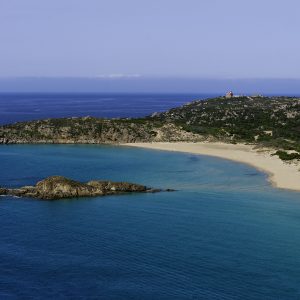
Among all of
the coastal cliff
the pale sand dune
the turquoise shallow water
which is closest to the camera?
the turquoise shallow water

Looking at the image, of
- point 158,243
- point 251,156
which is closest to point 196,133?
point 251,156

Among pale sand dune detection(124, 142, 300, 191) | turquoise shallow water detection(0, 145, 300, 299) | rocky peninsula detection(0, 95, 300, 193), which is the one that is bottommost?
turquoise shallow water detection(0, 145, 300, 299)

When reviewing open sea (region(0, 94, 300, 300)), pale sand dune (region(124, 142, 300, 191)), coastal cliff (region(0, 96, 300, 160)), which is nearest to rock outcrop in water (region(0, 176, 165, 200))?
open sea (region(0, 94, 300, 300))

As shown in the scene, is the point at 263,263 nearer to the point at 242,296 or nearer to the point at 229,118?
the point at 242,296

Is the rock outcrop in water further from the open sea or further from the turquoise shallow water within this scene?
the turquoise shallow water

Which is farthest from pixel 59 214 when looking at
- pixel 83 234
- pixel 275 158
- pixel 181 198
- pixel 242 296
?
pixel 275 158

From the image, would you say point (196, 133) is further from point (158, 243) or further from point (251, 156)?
point (158, 243)
